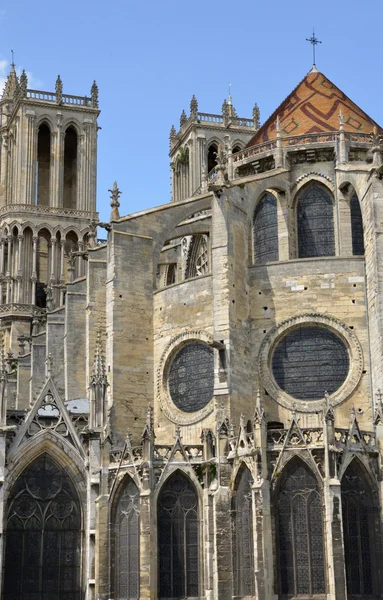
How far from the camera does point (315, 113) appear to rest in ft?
115

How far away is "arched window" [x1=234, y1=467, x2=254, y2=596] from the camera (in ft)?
80.4

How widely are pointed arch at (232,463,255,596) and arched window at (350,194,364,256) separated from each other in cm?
910

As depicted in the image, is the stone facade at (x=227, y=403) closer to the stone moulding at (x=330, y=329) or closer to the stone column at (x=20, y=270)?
the stone moulding at (x=330, y=329)

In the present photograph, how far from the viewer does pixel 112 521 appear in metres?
26.1

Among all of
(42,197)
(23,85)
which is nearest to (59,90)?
(23,85)

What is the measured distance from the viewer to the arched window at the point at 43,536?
2559cm

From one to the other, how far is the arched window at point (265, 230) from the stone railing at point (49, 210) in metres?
20.0

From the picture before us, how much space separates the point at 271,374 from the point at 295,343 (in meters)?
1.05

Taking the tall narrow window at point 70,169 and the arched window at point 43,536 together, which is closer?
the arched window at point 43,536

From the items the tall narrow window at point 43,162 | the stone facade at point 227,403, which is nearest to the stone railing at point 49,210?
the tall narrow window at point 43,162

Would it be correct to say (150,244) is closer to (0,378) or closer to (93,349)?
(93,349)

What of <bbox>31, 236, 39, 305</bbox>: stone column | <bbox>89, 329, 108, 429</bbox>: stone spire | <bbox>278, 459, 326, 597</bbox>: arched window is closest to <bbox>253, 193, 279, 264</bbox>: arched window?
<bbox>89, 329, 108, 429</bbox>: stone spire

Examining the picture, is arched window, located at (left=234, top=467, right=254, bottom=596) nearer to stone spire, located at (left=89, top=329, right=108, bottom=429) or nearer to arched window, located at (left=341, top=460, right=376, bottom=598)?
arched window, located at (left=341, top=460, right=376, bottom=598)

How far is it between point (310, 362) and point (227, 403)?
9.43ft
